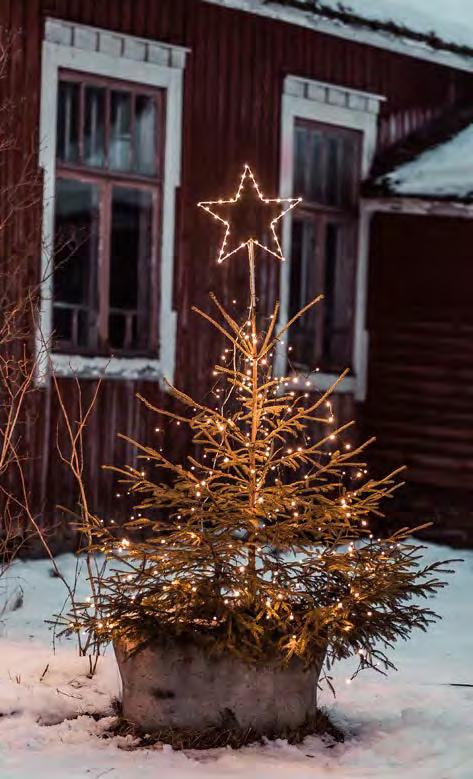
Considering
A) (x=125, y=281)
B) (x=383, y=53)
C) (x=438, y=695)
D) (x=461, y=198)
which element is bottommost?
(x=438, y=695)

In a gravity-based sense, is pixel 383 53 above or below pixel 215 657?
above

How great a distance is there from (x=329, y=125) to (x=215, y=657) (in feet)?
24.2

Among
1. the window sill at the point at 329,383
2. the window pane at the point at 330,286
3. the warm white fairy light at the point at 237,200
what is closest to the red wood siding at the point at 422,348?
the window sill at the point at 329,383

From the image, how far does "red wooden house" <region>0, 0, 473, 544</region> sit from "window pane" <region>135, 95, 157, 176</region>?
0.05 feet

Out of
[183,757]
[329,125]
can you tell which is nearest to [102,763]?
[183,757]

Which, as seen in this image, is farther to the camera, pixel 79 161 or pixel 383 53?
pixel 383 53

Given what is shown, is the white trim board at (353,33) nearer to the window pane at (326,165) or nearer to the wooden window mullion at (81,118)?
the window pane at (326,165)

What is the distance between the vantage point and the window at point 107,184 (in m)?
10.5

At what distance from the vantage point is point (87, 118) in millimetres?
10664

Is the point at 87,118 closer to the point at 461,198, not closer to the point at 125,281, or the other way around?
the point at 125,281

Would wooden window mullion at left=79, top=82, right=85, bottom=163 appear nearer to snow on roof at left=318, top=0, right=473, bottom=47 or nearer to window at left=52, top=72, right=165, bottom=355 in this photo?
window at left=52, top=72, right=165, bottom=355

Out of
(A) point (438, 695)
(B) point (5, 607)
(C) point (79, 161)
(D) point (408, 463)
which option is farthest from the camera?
(D) point (408, 463)

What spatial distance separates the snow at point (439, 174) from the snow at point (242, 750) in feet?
16.4

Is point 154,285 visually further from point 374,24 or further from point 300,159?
point 374,24
